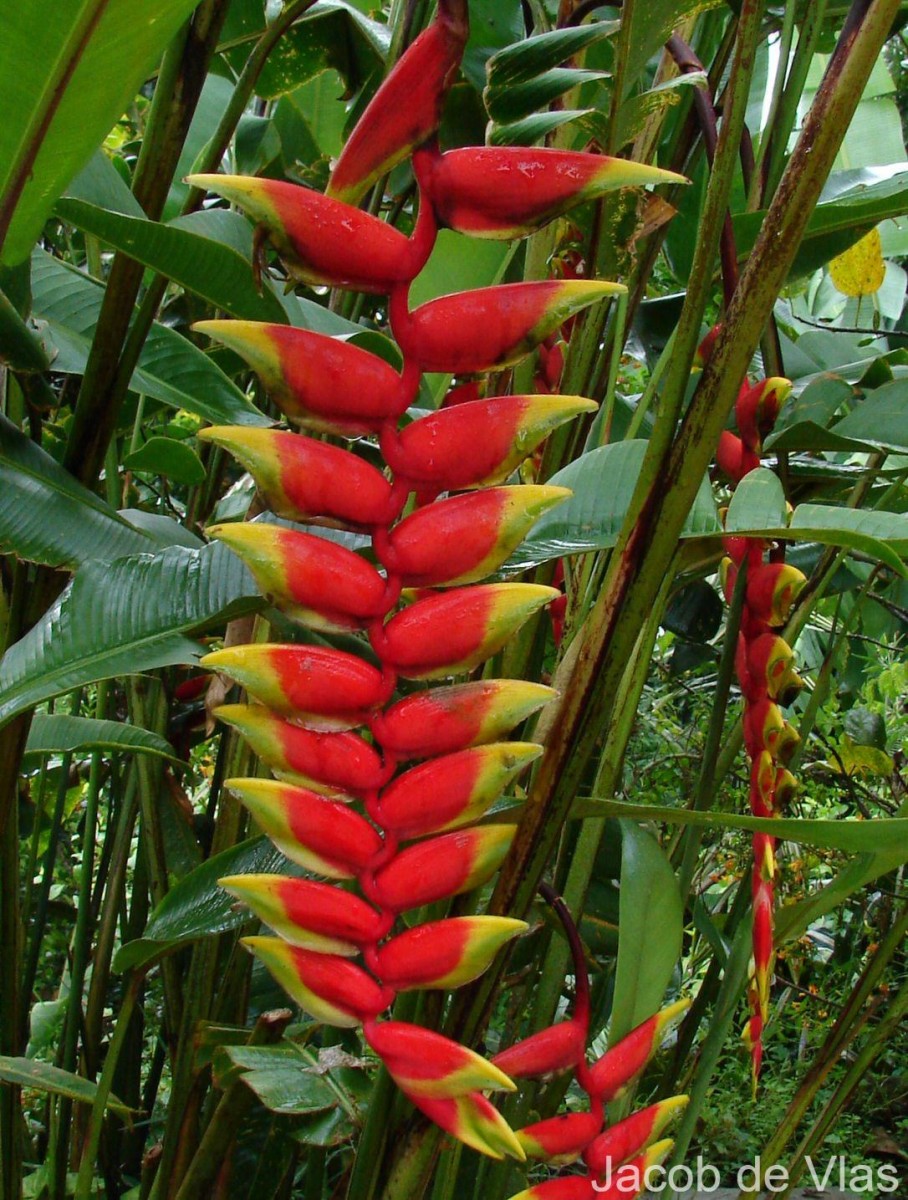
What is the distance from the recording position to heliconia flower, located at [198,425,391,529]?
0.87ft

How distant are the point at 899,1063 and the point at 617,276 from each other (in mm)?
1671

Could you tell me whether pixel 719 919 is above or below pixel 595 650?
below

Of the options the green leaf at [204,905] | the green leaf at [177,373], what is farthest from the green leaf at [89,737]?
the green leaf at [177,373]

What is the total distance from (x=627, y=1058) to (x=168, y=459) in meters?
0.43

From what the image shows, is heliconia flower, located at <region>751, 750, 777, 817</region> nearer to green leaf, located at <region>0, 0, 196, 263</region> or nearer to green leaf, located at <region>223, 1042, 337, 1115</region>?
green leaf, located at <region>223, 1042, 337, 1115</region>

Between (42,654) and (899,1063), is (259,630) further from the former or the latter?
(899,1063)

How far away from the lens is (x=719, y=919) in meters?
0.90

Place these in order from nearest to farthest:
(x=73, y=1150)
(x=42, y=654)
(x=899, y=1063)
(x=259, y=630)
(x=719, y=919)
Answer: (x=42, y=654), (x=259, y=630), (x=719, y=919), (x=73, y=1150), (x=899, y=1063)

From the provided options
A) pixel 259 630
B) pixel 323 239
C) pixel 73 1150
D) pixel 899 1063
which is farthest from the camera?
pixel 899 1063

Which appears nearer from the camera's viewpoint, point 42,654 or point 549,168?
point 549,168

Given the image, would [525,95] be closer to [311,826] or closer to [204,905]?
[311,826]

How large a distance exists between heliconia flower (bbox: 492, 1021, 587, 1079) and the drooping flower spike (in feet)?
0.25

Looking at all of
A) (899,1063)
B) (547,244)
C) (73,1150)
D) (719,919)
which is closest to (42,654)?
(547,244)

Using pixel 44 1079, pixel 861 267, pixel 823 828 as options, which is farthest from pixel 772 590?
pixel 861 267
